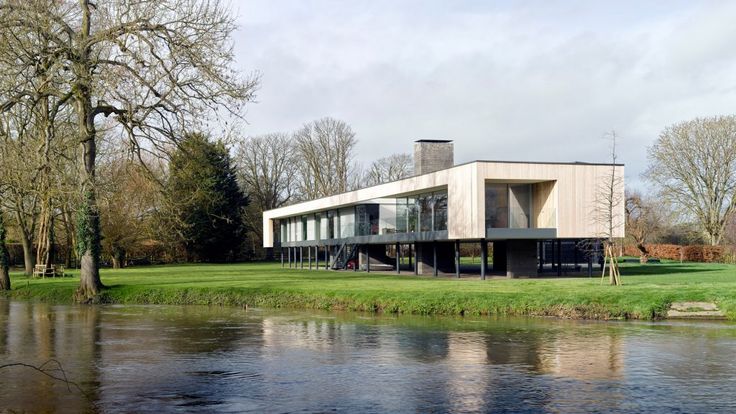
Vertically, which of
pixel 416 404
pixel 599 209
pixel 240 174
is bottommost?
pixel 416 404

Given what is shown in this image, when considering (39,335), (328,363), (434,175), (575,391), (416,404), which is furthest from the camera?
(434,175)

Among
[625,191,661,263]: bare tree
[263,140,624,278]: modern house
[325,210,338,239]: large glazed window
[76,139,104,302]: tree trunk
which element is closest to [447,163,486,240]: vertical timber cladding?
[263,140,624,278]: modern house

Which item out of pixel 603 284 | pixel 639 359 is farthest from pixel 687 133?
pixel 639 359

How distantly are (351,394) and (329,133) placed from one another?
6415 centimetres

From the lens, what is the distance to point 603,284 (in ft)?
89.2

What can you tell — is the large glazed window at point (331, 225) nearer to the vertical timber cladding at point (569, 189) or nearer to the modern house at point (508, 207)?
the modern house at point (508, 207)

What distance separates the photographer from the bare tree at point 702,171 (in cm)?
5644

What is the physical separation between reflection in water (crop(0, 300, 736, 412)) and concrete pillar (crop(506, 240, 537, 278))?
13.6 m

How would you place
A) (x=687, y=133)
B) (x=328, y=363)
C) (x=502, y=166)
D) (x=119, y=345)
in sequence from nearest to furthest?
(x=328, y=363), (x=119, y=345), (x=502, y=166), (x=687, y=133)

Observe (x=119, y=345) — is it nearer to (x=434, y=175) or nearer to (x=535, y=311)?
(x=535, y=311)

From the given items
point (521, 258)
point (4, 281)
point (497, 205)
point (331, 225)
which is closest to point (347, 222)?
point (331, 225)

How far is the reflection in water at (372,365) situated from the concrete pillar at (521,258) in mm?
13628

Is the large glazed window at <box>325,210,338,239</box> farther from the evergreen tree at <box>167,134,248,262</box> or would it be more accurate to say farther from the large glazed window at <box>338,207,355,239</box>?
the evergreen tree at <box>167,134,248,262</box>

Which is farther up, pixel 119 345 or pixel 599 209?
pixel 599 209
